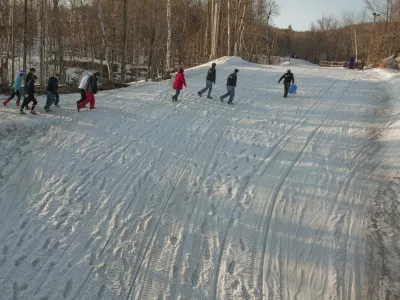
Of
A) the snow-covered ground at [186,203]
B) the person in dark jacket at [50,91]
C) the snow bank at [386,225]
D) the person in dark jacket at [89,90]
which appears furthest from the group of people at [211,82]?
the snow bank at [386,225]

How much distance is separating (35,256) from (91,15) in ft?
138

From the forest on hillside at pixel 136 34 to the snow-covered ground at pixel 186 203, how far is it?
11123 mm

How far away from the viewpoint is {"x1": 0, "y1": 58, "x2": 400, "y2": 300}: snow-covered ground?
16.0 feet

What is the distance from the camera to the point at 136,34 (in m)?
39.5

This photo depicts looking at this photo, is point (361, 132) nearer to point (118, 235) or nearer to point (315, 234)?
point (315, 234)

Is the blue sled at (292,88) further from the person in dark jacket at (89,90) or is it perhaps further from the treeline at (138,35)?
the treeline at (138,35)

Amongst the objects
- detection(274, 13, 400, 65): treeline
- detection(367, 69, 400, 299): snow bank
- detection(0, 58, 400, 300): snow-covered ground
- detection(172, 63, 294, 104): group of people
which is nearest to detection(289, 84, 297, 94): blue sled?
detection(172, 63, 294, 104): group of people

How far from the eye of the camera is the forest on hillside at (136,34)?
914 inches

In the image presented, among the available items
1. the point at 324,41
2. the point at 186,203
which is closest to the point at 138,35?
the point at 186,203

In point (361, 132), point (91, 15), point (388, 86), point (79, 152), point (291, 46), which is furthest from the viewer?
point (291, 46)

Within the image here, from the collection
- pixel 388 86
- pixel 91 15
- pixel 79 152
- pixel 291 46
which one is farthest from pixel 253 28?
pixel 291 46

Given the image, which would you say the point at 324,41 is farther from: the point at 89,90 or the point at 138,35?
the point at 89,90

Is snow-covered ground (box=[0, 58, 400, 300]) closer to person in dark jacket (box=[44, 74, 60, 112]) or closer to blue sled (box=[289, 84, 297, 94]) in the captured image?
person in dark jacket (box=[44, 74, 60, 112])

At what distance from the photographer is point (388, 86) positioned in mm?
16484
